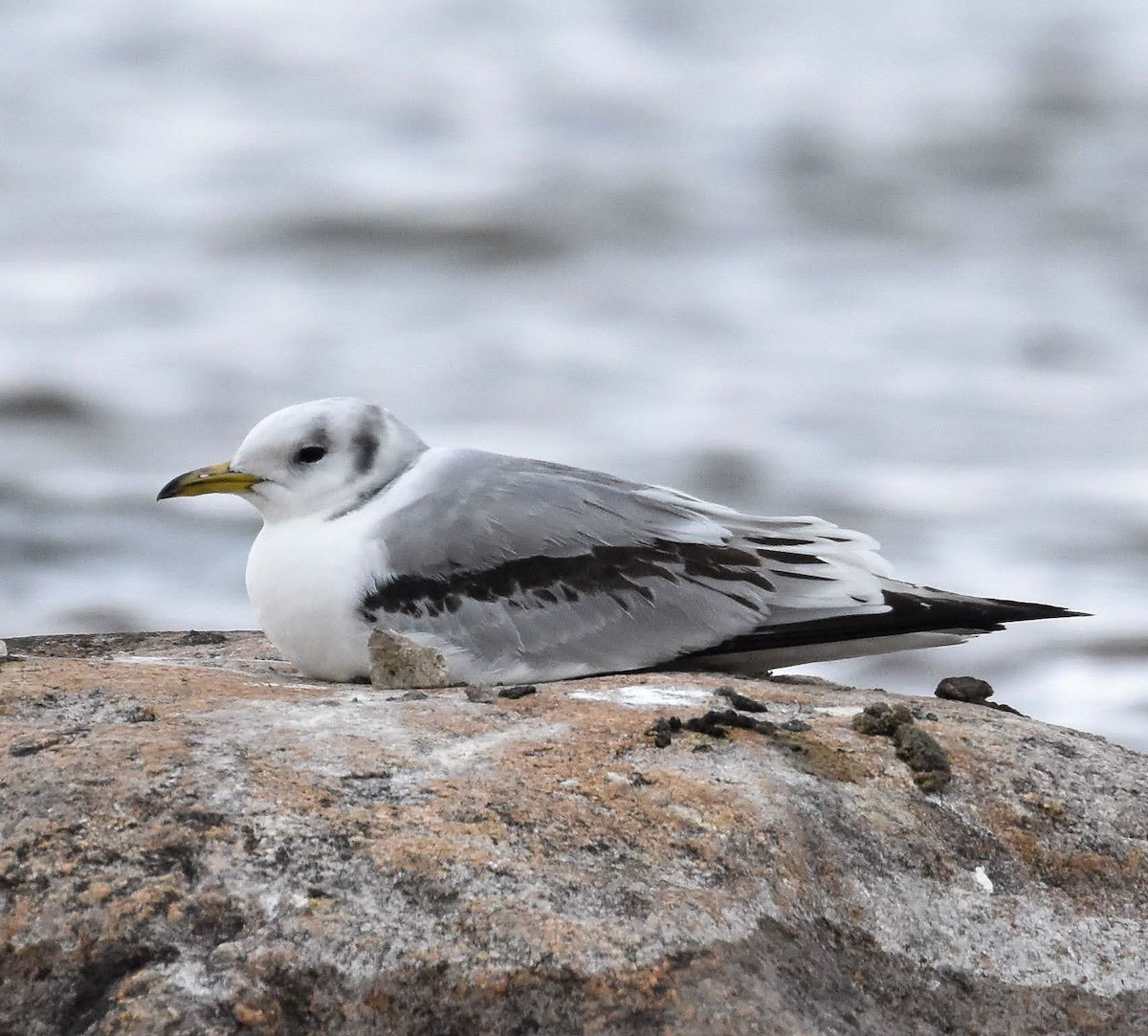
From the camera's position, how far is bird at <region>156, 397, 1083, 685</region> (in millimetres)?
4992

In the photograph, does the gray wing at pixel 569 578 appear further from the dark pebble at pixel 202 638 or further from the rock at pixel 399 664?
the dark pebble at pixel 202 638

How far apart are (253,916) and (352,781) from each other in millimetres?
492

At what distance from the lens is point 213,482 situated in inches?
214

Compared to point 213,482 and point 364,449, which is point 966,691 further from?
point 213,482

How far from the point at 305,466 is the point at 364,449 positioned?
183 mm

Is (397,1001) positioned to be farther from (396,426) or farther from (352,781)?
(396,426)

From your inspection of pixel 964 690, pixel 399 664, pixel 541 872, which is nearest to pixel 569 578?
pixel 399 664

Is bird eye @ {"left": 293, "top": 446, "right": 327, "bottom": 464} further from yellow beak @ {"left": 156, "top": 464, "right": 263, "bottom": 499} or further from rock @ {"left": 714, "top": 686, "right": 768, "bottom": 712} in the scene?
rock @ {"left": 714, "top": 686, "right": 768, "bottom": 712}

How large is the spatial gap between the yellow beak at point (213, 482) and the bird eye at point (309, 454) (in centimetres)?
14

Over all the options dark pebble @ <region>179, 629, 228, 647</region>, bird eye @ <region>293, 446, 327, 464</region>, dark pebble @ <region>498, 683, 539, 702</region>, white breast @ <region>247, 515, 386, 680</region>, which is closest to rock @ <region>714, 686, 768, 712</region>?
dark pebble @ <region>498, 683, 539, 702</region>

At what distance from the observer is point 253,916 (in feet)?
10.1

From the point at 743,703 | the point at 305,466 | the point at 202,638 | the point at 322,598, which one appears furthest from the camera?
the point at 202,638

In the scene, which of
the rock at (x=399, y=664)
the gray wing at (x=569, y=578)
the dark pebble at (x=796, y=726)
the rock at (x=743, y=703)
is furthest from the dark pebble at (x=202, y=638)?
the dark pebble at (x=796, y=726)

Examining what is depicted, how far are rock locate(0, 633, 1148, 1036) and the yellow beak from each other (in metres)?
1.28
